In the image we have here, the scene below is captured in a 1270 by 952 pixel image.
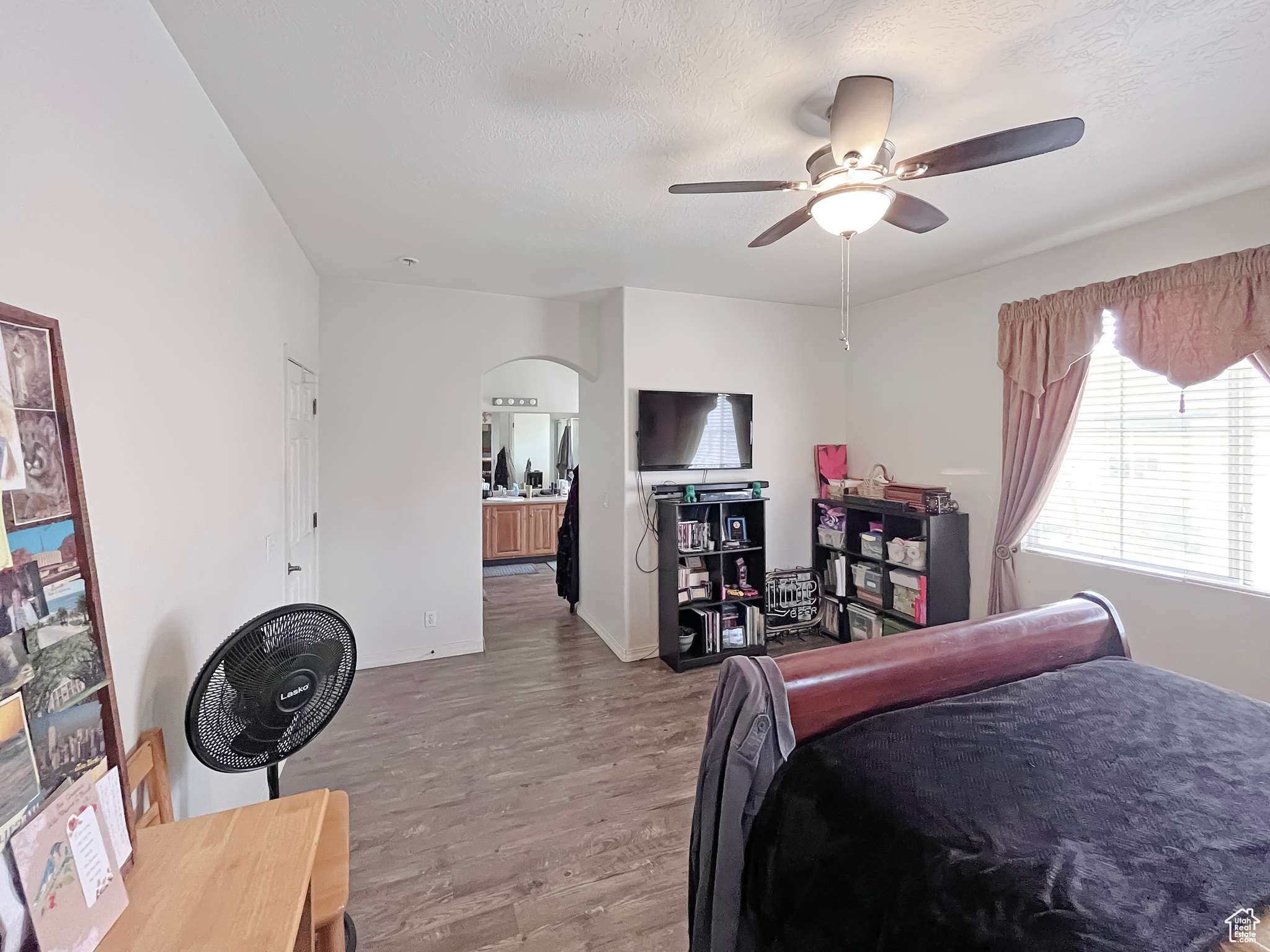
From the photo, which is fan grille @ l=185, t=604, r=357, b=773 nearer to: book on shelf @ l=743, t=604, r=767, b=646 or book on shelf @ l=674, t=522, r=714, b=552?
book on shelf @ l=674, t=522, r=714, b=552

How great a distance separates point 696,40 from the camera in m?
1.47

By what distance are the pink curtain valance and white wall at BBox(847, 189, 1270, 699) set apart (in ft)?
0.37

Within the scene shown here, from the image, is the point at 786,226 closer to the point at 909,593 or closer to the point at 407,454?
the point at 909,593

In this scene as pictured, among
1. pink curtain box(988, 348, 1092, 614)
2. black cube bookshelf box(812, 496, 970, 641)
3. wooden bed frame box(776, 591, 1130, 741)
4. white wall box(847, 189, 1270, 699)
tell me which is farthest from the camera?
black cube bookshelf box(812, 496, 970, 641)

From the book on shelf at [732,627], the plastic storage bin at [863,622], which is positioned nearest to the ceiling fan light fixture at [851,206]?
the book on shelf at [732,627]

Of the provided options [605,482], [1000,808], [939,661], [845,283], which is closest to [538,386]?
[605,482]

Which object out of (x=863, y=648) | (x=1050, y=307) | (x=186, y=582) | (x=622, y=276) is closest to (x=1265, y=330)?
(x=1050, y=307)

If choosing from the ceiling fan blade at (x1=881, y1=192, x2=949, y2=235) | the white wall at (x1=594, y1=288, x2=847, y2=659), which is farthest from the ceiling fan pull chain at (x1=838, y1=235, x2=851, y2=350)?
the ceiling fan blade at (x1=881, y1=192, x2=949, y2=235)

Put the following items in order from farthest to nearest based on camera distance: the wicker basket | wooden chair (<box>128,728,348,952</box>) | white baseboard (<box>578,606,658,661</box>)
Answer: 1. the wicker basket
2. white baseboard (<box>578,606,658,661</box>)
3. wooden chair (<box>128,728,348,952</box>)

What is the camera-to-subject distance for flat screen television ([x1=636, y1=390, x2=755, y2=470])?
3807mm

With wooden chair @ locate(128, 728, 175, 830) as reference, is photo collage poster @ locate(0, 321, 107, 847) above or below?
above

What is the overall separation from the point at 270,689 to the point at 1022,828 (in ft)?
6.22

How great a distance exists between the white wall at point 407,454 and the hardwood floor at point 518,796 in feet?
1.23

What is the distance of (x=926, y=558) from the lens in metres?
3.42
